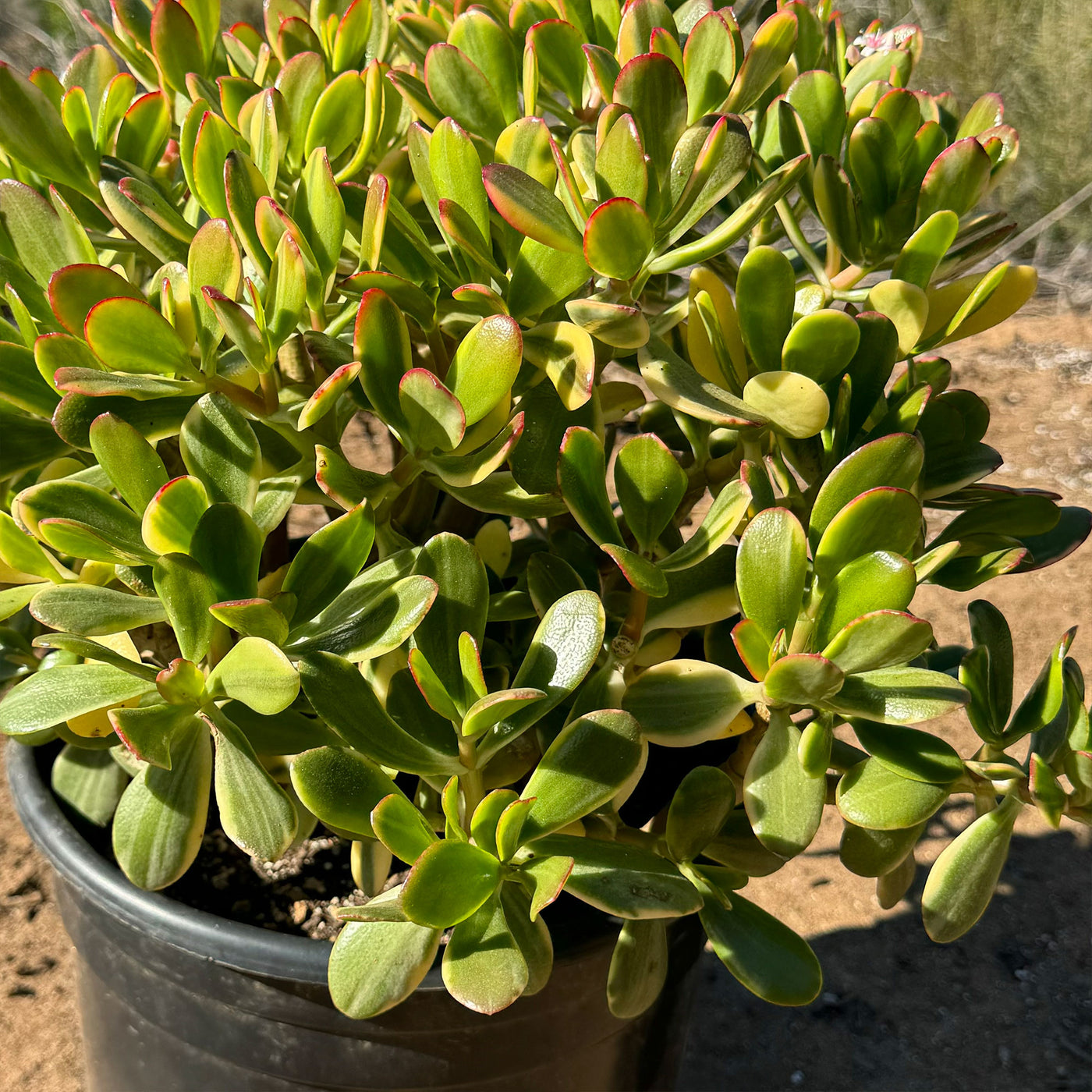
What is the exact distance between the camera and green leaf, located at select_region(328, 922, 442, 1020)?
57 centimetres

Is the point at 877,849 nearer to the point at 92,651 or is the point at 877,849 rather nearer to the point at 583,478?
the point at 583,478

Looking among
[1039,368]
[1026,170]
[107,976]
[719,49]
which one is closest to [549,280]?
[719,49]

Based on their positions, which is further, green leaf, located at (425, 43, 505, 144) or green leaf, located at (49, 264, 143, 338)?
green leaf, located at (425, 43, 505, 144)

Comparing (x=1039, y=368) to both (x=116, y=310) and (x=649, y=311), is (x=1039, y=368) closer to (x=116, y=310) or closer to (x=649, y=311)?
(x=649, y=311)

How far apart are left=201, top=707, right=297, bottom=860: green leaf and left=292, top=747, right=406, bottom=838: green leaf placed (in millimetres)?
→ 22

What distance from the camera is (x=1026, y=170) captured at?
3.19 metres

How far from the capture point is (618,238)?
1.73 ft

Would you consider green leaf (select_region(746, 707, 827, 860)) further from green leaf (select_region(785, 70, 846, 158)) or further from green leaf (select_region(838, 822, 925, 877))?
green leaf (select_region(785, 70, 846, 158))

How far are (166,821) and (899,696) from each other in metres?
0.39

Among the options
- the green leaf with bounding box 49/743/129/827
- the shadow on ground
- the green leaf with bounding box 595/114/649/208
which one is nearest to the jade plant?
the green leaf with bounding box 595/114/649/208

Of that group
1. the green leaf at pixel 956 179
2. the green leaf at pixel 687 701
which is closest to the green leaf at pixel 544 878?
the green leaf at pixel 687 701

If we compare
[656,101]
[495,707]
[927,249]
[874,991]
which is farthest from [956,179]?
[874,991]

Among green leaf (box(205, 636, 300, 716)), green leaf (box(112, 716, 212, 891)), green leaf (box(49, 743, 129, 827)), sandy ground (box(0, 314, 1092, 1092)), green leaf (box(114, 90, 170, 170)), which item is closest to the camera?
green leaf (box(205, 636, 300, 716))

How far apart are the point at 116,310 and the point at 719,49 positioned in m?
0.36
